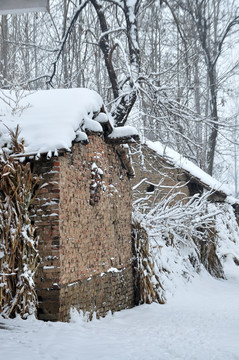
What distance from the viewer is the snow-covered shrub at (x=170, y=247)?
11664 mm

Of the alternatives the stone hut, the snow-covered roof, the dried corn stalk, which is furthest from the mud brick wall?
the snow-covered roof

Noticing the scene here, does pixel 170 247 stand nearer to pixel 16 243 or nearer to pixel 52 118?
pixel 52 118

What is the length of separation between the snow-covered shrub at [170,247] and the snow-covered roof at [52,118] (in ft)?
12.7

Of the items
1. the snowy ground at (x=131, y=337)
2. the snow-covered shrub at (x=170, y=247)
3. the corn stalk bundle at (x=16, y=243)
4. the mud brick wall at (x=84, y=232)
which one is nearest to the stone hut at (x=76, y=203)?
the mud brick wall at (x=84, y=232)

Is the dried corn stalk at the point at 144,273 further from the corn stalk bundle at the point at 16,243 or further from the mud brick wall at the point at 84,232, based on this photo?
the corn stalk bundle at the point at 16,243

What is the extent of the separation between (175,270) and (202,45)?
31.9 ft

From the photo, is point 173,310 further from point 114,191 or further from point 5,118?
point 5,118

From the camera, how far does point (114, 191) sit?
10.3 meters

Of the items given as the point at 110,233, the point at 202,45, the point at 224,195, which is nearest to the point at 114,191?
the point at 110,233

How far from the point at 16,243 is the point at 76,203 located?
1480mm

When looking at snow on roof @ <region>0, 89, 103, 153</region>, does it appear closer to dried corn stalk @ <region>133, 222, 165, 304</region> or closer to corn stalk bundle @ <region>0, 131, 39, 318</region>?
corn stalk bundle @ <region>0, 131, 39, 318</region>

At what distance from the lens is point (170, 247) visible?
52.0 feet

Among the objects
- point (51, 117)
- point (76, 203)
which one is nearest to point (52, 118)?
point (51, 117)

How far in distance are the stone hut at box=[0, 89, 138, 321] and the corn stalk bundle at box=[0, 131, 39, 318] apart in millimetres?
251
